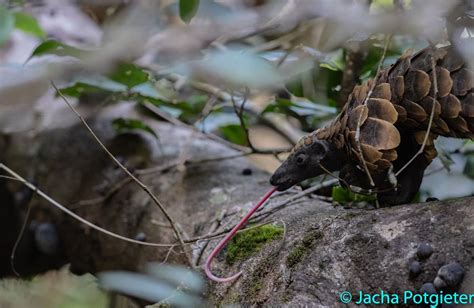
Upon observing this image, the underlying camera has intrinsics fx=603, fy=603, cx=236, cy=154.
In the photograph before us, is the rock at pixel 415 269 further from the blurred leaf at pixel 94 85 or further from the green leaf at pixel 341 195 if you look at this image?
the blurred leaf at pixel 94 85

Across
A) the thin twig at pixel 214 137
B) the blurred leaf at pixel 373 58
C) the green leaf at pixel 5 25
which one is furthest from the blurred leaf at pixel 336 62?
the green leaf at pixel 5 25

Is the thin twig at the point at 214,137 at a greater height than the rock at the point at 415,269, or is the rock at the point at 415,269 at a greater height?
the rock at the point at 415,269

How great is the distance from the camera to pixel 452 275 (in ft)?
2.62

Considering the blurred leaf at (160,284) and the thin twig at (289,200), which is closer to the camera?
the blurred leaf at (160,284)

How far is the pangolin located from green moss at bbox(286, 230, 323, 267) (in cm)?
13

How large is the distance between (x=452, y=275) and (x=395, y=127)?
0.30m

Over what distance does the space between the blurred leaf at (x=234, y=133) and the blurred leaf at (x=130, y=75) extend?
12.3 inches

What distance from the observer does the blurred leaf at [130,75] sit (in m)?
1.64

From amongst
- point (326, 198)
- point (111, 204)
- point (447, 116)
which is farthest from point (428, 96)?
point (111, 204)

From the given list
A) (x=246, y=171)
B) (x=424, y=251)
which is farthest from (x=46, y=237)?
(x=424, y=251)

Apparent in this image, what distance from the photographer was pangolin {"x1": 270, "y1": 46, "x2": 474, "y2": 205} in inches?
37.9

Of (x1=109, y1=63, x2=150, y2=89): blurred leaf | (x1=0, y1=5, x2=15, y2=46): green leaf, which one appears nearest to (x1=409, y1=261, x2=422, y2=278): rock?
(x1=109, y1=63, x2=150, y2=89): blurred leaf

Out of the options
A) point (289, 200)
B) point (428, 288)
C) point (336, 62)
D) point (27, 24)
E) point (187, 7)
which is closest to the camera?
point (428, 288)

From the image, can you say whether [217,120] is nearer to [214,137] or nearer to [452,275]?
[214,137]
